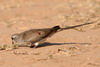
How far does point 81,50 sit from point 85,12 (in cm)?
481

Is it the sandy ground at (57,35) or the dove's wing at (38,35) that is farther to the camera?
the dove's wing at (38,35)

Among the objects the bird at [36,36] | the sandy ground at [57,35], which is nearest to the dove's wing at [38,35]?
the bird at [36,36]

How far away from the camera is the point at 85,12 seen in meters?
12.0

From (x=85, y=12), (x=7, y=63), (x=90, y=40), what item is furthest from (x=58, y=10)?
(x=7, y=63)

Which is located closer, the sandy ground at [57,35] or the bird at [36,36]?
the sandy ground at [57,35]

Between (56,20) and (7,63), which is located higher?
(56,20)

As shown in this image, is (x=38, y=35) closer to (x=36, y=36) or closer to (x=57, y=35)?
(x=36, y=36)

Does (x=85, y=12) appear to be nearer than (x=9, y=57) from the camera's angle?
No

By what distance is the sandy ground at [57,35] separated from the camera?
6.47 metres

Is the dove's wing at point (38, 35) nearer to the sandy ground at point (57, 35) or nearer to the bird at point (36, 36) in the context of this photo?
the bird at point (36, 36)

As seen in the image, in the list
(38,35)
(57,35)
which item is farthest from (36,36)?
(57,35)

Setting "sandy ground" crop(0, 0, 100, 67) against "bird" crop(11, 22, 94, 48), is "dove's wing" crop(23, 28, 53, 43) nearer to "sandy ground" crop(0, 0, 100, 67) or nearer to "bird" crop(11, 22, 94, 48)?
"bird" crop(11, 22, 94, 48)

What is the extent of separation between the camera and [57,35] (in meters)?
8.74

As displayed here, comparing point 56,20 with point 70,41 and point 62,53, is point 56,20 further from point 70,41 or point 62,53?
point 62,53
